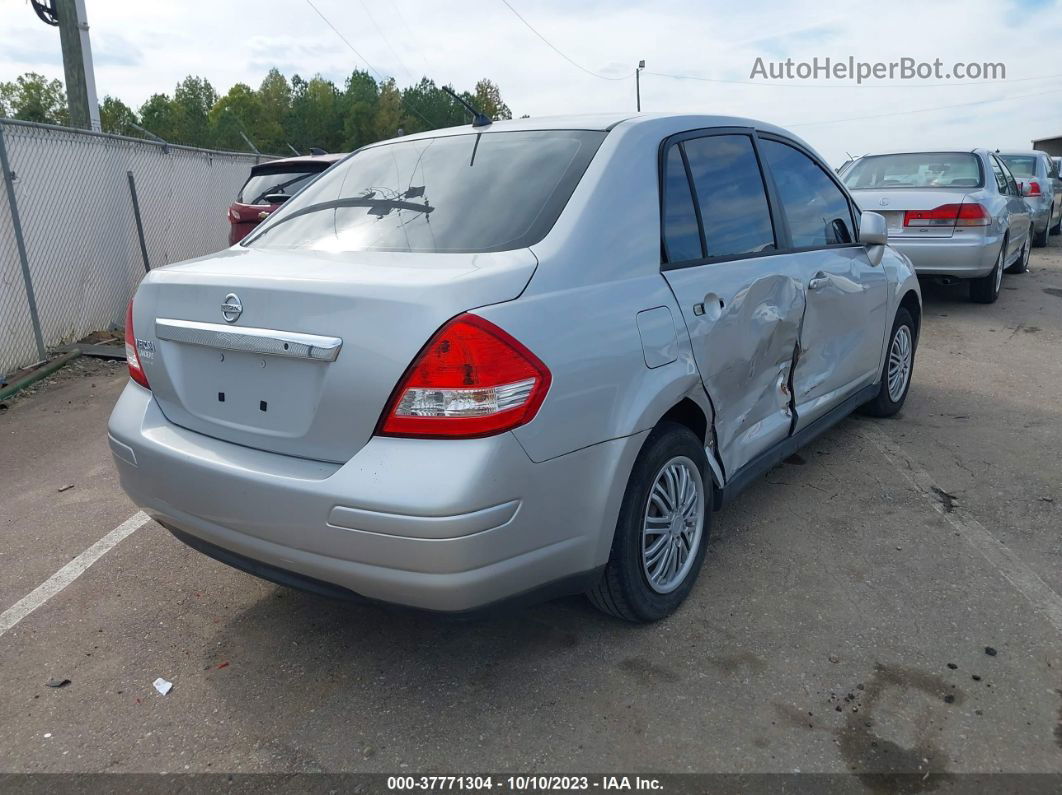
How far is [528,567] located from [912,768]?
1.17m

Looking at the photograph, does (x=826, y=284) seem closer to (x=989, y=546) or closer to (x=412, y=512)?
(x=989, y=546)

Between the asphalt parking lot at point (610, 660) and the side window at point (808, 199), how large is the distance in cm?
126

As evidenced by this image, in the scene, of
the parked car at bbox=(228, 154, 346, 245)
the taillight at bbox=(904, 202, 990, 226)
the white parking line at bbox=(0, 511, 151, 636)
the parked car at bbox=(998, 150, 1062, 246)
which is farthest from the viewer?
the parked car at bbox=(998, 150, 1062, 246)

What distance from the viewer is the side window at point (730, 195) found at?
3.27m

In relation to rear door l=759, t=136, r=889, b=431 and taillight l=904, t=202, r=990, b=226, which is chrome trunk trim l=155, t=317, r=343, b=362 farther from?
taillight l=904, t=202, r=990, b=226

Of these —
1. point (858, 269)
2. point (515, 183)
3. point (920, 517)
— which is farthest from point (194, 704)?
point (858, 269)

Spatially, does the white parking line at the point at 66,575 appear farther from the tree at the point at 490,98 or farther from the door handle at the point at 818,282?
the tree at the point at 490,98

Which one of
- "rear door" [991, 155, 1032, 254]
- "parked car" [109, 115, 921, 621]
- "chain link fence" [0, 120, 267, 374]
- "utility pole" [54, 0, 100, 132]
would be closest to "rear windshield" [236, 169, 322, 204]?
"chain link fence" [0, 120, 267, 374]

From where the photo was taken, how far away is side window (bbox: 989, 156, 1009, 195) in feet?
30.7

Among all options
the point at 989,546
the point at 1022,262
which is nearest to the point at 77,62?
the point at 989,546

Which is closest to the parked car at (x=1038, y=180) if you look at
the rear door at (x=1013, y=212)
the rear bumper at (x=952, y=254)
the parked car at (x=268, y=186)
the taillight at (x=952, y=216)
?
the rear door at (x=1013, y=212)

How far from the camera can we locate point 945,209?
333 inches

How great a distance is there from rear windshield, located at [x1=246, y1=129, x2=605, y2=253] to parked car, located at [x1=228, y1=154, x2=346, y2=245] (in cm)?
519

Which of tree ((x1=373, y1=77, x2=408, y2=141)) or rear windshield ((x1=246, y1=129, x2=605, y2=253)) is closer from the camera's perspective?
rear windshield ((x1=246, y1=129, x2=605, y2=253))
